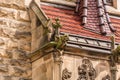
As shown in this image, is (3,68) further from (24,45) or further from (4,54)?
(24,45)

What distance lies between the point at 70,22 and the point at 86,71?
147 cm

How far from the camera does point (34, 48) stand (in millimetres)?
9695

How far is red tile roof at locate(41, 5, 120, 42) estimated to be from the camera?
9.81 m

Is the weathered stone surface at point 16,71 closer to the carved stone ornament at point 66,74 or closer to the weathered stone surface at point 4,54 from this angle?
the weathered stone surface at point 4,54

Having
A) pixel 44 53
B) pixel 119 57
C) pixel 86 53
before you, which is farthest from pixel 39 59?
pixel 119 57

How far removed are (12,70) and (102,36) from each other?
195 cm

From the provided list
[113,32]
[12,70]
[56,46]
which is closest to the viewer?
[56,46]

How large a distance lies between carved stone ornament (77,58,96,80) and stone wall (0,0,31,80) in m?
1.19

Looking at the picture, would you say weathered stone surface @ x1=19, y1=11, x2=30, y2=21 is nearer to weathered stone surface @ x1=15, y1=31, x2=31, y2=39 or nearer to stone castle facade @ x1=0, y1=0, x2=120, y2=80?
stone castle facade @ x1=0, y1=0, x2=120, y2=80

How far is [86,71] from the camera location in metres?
9.01

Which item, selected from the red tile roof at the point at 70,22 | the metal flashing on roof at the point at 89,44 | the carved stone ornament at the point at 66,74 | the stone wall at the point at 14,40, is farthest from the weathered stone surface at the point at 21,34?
the carved stone ornament at the point at 66,74

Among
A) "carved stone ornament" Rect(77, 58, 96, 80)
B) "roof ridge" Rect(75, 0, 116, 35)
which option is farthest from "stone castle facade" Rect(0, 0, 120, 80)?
"roof ridge" Rect(75, 0, 116, 35)

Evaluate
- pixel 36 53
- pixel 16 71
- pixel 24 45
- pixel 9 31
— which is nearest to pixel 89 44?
pixel 36 53

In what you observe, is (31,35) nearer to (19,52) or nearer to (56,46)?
(19,52)
